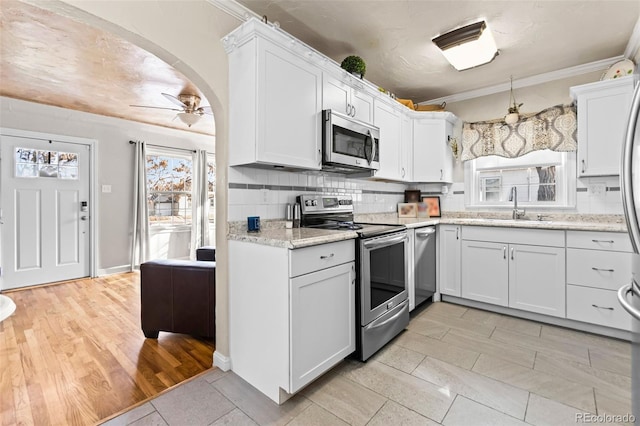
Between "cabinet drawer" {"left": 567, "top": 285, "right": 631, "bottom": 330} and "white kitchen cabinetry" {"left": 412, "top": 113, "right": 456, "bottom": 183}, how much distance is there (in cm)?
171

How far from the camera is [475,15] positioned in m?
2.27

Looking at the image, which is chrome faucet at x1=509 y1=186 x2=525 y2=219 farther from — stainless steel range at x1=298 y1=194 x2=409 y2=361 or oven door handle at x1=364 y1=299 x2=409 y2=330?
oven door handle at x1=364 y1=299 x2=409 y2=330

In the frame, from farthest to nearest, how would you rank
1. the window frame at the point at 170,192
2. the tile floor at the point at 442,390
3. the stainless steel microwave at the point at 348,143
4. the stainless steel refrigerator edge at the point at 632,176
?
→ the window frame at the point at 170,192 → the stainless steel microwave at the point at 348,143 → the tile floor at the point at 442,390 → the stainless steel refrigerator edge at the point at 632,176

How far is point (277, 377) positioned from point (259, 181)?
4.28 ft

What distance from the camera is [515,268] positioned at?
283 cm

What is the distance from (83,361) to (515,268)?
144 inches

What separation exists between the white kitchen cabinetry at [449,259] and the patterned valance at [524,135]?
111cm

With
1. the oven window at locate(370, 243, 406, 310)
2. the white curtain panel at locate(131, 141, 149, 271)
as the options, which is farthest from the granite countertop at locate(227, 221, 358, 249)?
the white curtain panel at locate(131, 141, 149, 271)

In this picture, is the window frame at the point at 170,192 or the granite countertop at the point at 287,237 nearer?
the granite countertop at the point at 287,237

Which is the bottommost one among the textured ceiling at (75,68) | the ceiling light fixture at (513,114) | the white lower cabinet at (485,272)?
the white lower cabinet at (485,272)

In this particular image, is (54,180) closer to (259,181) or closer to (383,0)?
(259,181)

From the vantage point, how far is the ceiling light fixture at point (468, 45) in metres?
2.41

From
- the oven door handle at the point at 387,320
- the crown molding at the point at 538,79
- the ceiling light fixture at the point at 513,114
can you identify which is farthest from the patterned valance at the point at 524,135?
the oven door handle at the point at 387,320

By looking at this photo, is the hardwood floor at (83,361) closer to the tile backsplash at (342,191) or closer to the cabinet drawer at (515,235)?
the tile backsplash at (342,191)
